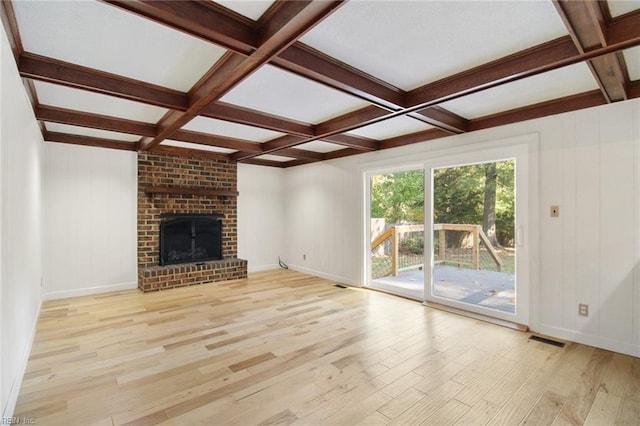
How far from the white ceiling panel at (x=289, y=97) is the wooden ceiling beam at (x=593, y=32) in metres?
1.57

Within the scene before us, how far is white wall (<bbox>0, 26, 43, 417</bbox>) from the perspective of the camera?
175cm

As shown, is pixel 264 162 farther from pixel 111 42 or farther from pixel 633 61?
pixel 633 61

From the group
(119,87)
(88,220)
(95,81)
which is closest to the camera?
(95,81)

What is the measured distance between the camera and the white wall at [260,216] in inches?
242

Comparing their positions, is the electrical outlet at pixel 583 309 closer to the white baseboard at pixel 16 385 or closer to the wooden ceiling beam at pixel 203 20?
the wooden ceiling beam at pixel 203 20

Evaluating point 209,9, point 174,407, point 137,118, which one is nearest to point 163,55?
point 209,9

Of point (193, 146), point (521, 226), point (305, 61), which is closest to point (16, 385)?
point (305, 61)

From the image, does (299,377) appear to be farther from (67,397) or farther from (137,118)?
(137,118)

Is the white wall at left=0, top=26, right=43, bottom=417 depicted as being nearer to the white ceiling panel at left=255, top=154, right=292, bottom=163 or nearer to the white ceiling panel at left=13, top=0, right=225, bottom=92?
the white ceiling panel at left=13, top=0, right=225, bottom=92

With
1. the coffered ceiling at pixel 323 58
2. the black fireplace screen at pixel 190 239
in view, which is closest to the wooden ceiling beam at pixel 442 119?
the coffered ceiling at pixel 323 58

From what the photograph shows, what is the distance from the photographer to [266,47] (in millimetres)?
1754

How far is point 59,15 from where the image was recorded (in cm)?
166

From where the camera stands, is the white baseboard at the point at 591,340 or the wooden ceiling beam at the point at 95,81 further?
the white baseboard at the point at 591,340

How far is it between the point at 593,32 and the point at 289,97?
2117 millimetres
